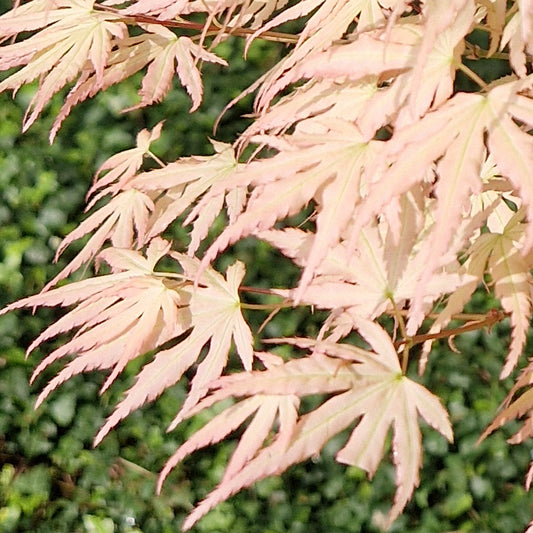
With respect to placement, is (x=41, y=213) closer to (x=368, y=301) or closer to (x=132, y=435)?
(x=132, y=435)

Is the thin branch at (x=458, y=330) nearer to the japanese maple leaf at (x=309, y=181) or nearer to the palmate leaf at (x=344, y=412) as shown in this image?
the palmate leaf at (x=344, y=412)

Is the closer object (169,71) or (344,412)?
(344,412)

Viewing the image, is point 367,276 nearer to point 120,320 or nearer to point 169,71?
point 120,320

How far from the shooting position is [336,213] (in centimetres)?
65

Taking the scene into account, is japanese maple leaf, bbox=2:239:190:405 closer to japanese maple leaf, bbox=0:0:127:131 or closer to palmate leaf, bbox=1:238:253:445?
palmate leaf, bbox=1:238:253:445

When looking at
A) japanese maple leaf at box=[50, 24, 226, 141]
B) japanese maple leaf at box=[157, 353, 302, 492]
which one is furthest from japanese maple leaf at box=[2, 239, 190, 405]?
japanese maple leaf at box=[50, 24, 226, 141]

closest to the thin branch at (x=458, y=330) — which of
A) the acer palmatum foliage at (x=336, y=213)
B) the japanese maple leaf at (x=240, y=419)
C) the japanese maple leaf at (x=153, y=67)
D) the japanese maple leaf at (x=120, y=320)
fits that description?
the acer palmatum foliage at (x=336, y=213)

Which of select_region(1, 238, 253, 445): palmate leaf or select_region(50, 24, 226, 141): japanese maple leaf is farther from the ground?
select_region(50, 24, 226, 141): japanese maple leaf

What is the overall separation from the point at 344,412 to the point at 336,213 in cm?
18

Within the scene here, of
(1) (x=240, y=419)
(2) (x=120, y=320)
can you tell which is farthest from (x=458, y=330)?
(2) (x=120, y=320)

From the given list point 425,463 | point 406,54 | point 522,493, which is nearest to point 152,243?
point 406,54

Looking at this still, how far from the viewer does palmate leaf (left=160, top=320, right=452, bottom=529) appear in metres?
0.69

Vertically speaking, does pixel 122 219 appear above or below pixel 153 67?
below

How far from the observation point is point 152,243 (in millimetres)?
1013
